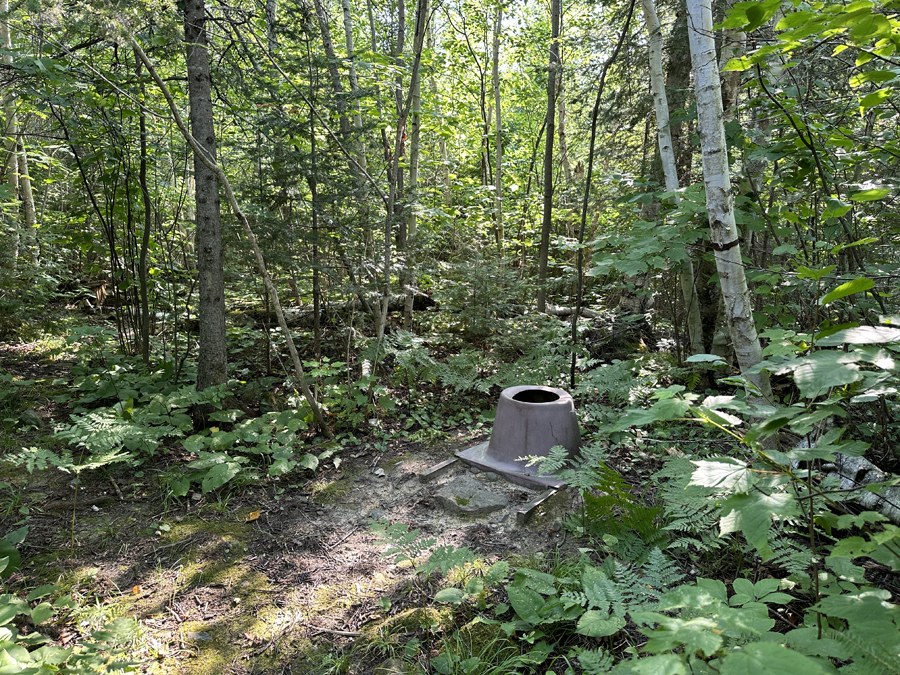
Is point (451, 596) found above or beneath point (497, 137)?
beneath

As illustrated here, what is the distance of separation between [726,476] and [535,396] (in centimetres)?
314

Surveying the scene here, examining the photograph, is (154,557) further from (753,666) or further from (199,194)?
(753,666)

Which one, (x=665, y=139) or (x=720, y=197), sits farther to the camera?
(x=665, y=139)

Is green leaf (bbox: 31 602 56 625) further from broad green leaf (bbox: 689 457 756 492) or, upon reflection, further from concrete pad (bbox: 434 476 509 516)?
broad green leaf (bbox: 689 457 756 492)

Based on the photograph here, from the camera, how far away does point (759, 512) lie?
1.34 meters

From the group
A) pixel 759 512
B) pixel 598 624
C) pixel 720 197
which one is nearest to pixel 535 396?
pixel 720 197

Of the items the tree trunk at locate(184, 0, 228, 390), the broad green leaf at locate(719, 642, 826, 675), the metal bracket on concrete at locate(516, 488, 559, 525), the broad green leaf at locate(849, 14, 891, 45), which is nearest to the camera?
the broad green leaf at locate(719, 642, 826, 675)

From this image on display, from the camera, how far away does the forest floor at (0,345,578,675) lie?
2514mm

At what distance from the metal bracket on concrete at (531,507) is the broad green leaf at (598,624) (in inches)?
56.5

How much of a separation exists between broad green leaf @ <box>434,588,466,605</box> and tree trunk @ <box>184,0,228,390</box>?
320 centimetres

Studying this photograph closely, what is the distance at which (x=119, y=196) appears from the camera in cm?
550

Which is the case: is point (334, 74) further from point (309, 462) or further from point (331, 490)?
point (331, 490)

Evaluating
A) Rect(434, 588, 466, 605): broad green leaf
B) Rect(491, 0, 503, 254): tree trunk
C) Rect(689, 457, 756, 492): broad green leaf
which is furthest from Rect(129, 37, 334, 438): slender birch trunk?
Rect(491, 0, 503, 254): tree trunk

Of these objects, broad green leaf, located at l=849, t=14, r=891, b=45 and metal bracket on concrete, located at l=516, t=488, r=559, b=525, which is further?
metal bracket on concrete, located at l=516, t=488, r=559, b=525
